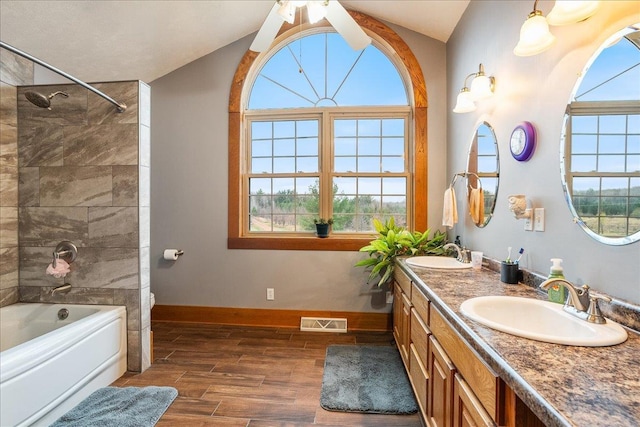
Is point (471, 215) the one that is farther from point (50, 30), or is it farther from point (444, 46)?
point (50, 30)

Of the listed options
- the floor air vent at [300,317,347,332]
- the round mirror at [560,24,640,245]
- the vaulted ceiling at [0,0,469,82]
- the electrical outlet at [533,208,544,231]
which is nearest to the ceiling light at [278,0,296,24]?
the vaulted ceiling at [0,0,469,82]

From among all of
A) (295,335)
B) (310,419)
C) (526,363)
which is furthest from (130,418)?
(526,363)

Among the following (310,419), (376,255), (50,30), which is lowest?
(310,419)

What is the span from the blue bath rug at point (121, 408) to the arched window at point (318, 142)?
4.82ft

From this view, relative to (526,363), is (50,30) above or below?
above

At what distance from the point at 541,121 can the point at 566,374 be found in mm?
1257

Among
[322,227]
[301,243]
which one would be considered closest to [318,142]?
[322,227]

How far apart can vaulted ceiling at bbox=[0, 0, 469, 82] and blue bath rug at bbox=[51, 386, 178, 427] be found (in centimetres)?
246

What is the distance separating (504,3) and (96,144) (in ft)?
9.50

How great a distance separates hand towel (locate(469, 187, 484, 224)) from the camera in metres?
2.20

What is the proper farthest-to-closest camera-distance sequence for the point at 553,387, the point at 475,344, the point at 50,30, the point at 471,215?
1. the point at 471,215
2. the point at 50,30
3. the point at 475,344
4. the point at 553,387

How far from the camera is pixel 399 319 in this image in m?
2.40

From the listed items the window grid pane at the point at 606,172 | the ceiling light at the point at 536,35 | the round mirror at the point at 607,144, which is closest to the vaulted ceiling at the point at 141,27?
the ceiling light at the point at 536,35

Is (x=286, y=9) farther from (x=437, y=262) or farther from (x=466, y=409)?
(x=466, y=409)
